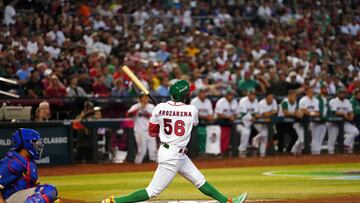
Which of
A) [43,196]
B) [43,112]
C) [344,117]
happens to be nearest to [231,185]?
[43,112]

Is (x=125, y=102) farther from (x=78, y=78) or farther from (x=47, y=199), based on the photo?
(x=47, y=199)

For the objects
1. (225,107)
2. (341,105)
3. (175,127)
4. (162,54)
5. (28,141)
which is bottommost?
(225,107)

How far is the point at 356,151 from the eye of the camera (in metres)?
23.8

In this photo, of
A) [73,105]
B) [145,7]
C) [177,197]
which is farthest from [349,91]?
[177,197]

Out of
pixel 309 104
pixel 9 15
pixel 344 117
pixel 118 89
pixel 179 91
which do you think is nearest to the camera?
pixel 179 91

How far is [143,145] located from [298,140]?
185 inches

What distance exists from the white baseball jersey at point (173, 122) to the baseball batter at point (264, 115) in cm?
1268

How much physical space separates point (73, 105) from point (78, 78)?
1.20m

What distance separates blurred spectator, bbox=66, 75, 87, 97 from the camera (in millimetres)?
20922

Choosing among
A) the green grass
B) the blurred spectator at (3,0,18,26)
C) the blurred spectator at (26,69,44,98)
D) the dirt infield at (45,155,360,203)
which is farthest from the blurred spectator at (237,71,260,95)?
the blurred spectator at (3,0,18,26)

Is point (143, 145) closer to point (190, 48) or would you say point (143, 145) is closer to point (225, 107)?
point (225, 107)

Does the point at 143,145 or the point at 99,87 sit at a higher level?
the point at 99,87

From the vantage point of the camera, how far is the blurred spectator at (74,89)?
2092 centimetres

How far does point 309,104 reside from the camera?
23.2 metres
